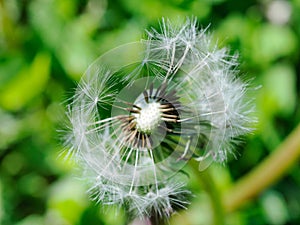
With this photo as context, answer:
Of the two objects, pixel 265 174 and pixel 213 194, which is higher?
pixel 265 174

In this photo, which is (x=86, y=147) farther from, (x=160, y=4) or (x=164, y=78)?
(x=160, y=4)

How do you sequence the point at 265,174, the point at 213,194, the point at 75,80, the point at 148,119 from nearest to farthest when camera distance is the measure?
the point at 148,119, the point at 213,194, the point at 265,174, the point at 75,80

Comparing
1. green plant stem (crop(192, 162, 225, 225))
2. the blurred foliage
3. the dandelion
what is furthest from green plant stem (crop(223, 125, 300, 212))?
the dandelion

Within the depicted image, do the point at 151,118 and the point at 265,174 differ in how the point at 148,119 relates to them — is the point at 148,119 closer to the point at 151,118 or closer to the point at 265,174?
the point at 151,118

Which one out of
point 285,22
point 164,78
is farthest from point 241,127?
point 285,22

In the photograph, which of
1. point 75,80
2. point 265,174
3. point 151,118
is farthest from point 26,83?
point 151,118

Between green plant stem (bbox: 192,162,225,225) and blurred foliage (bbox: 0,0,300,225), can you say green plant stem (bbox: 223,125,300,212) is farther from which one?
green plant stem (bbox: 192,162,225,225)
